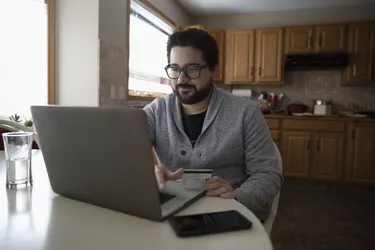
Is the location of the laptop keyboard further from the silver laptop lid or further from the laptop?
the silver laptop lid

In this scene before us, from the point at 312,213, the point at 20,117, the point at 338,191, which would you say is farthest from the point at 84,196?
the point at 338,191

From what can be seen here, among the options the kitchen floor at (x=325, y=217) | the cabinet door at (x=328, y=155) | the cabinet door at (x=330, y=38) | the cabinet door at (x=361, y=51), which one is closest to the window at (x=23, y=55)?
the kitchen floor at (x=325, y=217)

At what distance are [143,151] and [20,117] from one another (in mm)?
1976

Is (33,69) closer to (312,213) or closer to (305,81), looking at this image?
(312,213)

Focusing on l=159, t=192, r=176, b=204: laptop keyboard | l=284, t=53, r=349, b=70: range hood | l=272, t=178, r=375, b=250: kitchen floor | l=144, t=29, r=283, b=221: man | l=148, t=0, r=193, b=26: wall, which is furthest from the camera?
l=284, t=53, r=349, b=70: range hood

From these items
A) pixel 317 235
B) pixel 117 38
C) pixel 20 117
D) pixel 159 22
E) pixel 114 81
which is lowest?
pixel 317 235

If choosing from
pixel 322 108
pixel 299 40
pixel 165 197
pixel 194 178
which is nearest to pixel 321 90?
pixel 322 108

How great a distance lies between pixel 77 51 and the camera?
2.30 metres

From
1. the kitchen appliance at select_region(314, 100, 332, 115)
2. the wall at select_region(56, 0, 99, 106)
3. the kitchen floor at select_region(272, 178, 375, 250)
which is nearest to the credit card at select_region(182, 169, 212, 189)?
the kitchen floor at select_region(272, 178, 375, 250)

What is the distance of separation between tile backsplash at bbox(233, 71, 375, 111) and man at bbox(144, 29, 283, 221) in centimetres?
354

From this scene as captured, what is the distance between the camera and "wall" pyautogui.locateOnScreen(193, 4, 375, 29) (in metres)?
4.07

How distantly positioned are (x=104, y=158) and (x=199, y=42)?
71 cm

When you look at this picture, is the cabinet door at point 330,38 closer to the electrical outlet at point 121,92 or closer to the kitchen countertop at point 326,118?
the kitchen countertop at point 326,118

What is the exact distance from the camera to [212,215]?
0.58m
